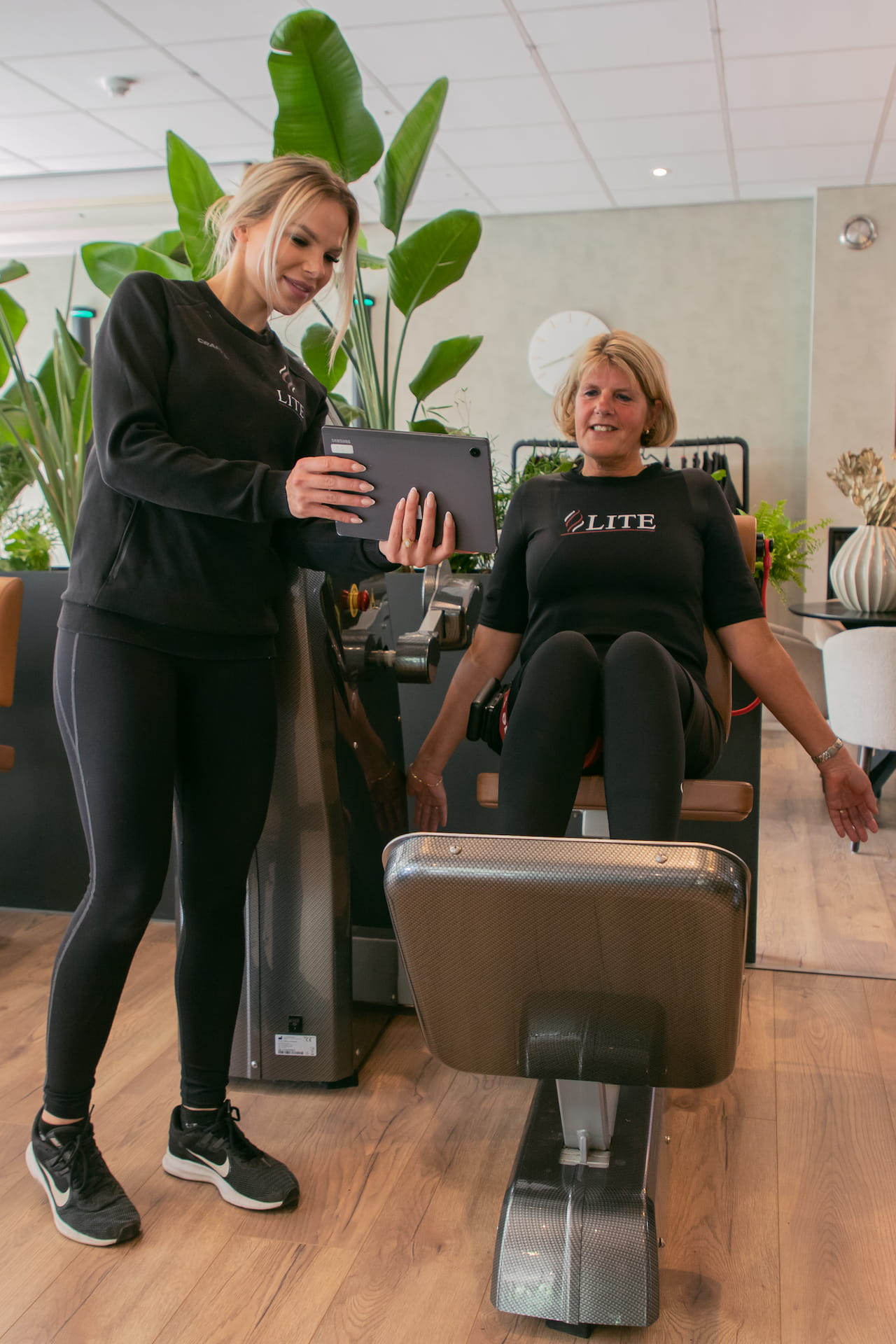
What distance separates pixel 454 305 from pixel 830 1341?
252 inches

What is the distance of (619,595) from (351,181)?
1454 millimetres

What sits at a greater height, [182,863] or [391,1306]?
[182,863]

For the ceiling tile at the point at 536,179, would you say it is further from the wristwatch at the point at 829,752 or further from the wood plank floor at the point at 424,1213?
the wood plank floor at the point at 424,1213

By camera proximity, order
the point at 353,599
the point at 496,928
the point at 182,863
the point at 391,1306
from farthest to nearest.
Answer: the point at 353,599, the point at 182,863, the point at 391,1306, the point at 496,928

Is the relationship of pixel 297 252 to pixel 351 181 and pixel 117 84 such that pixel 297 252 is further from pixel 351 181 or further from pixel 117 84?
pixel 117 84

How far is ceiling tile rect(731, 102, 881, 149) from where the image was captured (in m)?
4.91

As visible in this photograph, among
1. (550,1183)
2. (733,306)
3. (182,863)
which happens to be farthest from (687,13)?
(550,1183)

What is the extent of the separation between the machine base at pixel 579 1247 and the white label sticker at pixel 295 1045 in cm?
58

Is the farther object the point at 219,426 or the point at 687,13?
the point at 687,13

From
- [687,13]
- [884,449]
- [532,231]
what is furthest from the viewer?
[532,231]

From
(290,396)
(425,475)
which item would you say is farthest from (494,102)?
(425,475)

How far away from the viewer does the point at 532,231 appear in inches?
264

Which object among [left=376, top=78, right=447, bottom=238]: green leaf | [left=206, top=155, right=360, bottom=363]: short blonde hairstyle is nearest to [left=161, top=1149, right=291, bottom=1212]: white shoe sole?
[left=206, top=155, right=360, bottom=363]: short blonde hairstyle

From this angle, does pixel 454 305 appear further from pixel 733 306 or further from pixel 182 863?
pixel 182 863
